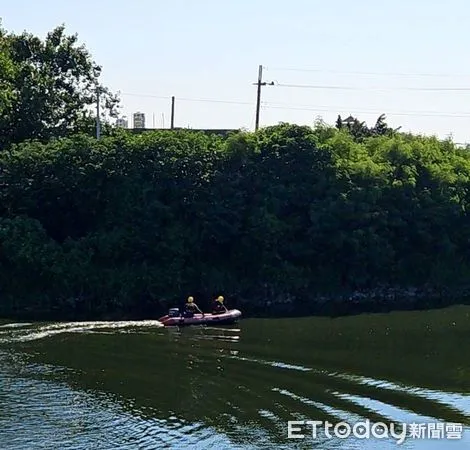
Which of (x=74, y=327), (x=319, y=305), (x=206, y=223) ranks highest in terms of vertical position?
(x=206, y=223)

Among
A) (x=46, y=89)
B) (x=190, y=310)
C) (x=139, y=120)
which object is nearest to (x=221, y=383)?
(x=190, y=310)

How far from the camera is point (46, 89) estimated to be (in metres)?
39.7

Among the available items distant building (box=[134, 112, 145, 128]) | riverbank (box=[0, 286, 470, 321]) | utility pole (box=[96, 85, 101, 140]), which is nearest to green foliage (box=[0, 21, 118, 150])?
utility pole (box=[96, 85, 101, 140])

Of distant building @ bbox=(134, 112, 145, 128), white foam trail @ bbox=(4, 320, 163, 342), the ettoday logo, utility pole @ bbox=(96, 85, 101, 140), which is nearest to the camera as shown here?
the ettoday logo

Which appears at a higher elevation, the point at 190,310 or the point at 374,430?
the point at 190,310

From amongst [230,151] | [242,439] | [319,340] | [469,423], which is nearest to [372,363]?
[319,340]

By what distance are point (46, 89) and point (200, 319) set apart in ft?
51.2

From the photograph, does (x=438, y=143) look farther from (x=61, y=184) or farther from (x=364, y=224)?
(x=61, y=184)

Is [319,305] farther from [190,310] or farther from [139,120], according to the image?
[139,120]

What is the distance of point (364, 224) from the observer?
35.6m

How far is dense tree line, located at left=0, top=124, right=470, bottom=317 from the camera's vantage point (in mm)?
32844

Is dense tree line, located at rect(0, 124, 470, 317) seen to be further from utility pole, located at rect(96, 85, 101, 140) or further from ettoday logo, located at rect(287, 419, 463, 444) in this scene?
ettoday logo, located at rect(287, 419, 463, 444)

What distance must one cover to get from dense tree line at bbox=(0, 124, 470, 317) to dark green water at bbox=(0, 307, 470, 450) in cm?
454

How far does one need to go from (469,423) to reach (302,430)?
3744 mm
